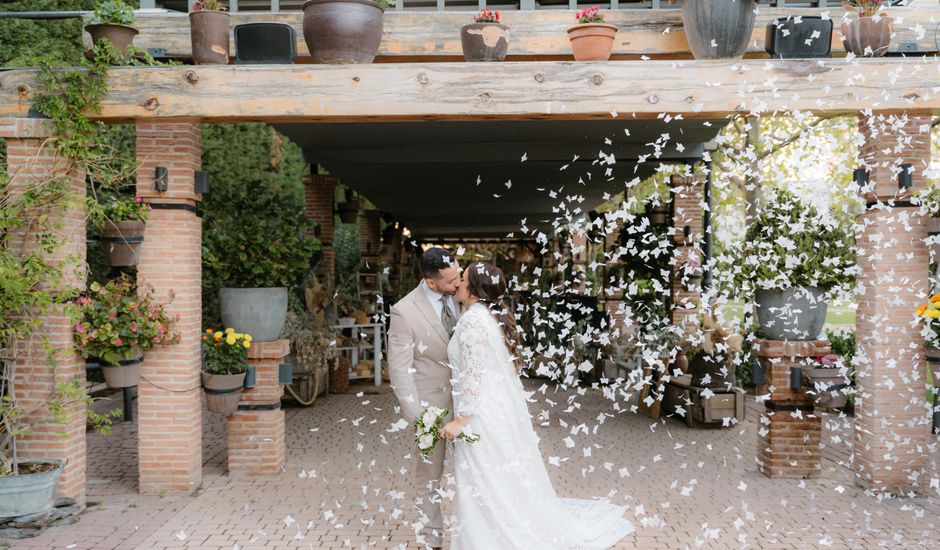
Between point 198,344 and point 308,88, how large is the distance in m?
2.44

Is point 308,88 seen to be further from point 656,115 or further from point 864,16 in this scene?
point 864,16

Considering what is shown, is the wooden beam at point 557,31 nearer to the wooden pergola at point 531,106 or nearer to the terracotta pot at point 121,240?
the wooden pergola at point 531,106

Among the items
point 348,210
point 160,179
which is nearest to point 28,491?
point 160,179

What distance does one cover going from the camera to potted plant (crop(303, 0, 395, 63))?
517 cm

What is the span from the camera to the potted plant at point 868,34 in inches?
210

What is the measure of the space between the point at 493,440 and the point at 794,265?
348 cm

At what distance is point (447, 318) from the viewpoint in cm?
493

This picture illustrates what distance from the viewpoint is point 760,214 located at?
22.4 feet

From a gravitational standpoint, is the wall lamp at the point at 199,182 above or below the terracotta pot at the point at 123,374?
above

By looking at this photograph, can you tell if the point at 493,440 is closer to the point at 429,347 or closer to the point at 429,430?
the point at 429,430

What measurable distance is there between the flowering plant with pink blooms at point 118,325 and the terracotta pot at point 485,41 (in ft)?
10.1

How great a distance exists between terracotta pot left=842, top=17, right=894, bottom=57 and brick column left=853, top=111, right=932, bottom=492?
0.71 meters

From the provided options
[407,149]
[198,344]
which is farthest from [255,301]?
[407,149]

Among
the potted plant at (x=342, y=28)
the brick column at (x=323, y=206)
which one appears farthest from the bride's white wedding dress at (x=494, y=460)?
the brick column at (x=323, y=206)
